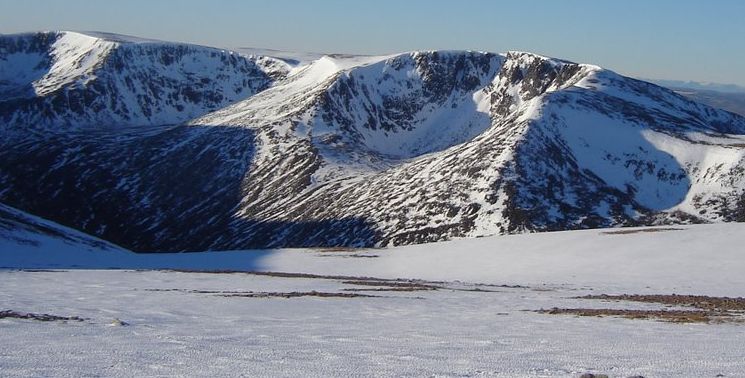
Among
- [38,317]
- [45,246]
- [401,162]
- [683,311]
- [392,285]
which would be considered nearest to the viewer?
[38,317]

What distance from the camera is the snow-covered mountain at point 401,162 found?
100375 millimetres

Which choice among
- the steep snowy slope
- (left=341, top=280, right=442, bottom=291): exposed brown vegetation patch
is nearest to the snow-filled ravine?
(left=341, top=280, right=442, bottom=291): exposed brown vegetation patch

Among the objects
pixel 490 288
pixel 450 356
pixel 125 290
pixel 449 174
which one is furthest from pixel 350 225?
pixel 450 356

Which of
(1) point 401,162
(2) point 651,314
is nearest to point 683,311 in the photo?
(2) point 651,314

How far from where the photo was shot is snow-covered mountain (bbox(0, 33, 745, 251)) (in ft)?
329

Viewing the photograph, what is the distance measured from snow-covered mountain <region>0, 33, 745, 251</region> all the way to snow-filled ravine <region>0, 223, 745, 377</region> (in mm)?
41901

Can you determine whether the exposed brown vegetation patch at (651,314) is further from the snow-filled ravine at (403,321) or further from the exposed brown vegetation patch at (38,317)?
the exposed brown vegetation patch at (38,317)

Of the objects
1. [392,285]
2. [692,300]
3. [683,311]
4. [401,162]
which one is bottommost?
[401,162]

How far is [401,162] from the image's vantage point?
14650cm

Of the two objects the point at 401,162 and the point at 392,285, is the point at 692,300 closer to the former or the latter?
the point at 392,285

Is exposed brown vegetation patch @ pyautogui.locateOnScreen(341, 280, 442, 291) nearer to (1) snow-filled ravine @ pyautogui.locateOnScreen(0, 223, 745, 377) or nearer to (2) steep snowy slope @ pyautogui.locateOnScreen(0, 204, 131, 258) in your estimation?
(1) snow-filled ravine @ pyautogui.locateOnScreen(0, 223, 745, 377)

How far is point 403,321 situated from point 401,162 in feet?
401

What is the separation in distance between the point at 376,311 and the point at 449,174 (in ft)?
275

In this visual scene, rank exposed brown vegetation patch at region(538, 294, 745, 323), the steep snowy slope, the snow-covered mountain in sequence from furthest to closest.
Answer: the snow-covered mountain < the steep snowy slope < exposed brown vegetation patch at region(538, 294, 745, 323)
